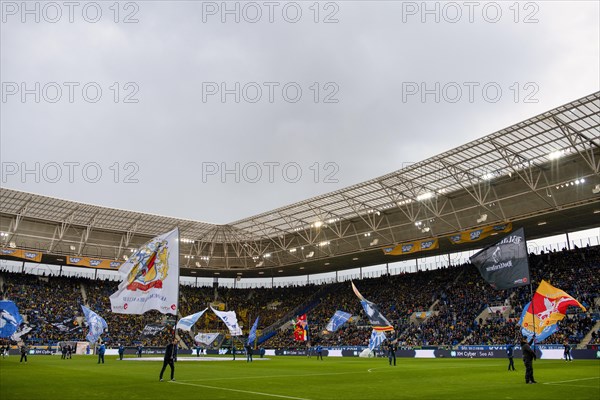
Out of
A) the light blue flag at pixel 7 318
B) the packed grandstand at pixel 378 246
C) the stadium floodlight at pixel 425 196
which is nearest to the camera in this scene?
the light blue flag at pixel 7 318

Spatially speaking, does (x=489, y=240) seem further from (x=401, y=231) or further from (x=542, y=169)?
(x=542, y=169)

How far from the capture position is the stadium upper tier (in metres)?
42.0

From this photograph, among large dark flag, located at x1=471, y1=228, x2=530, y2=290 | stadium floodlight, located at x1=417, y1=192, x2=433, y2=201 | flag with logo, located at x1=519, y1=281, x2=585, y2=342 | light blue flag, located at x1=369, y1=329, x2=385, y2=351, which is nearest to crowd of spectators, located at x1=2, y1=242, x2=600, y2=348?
light blue flag, located at x1=369, y1=329, x2=385, y2=351

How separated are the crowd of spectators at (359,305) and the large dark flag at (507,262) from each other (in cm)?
2578

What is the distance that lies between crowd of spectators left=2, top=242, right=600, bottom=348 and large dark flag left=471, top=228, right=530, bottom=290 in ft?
84.6

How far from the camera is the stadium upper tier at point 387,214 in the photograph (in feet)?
138

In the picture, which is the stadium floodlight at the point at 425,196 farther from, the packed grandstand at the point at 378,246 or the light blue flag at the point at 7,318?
the light blue flag at the point at 7,318

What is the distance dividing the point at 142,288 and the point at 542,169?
3972 cm

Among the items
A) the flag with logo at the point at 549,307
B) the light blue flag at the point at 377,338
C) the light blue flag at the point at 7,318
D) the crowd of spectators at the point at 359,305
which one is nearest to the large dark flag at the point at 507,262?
the flag with logo at the point at 549,307

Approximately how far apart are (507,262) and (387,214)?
3766cm

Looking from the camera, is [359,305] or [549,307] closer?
[549,307]

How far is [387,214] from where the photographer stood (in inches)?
2424

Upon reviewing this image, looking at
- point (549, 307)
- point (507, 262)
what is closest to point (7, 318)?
point (507, 262)

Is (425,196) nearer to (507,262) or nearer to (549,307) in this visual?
(549,307)
